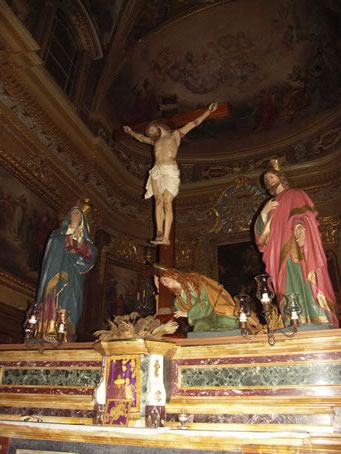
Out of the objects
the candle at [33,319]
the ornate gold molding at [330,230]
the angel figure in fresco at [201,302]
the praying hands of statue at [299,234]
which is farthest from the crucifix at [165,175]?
the ornate gold molding at [330,230]

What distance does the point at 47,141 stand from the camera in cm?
941

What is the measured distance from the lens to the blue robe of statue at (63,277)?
17.5 feet

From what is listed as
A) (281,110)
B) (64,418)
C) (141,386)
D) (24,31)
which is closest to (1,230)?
(24,31)

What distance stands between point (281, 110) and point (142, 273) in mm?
6115

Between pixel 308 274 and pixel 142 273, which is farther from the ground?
pixel 142 273

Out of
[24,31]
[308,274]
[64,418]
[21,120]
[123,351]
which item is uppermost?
[24,31]

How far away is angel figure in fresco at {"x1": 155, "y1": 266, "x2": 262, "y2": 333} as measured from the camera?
4.65 metres

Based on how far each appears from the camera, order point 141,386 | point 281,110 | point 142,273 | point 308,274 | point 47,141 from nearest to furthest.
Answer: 1. point 141,386
2. point 308,274
3. point 47,141
4. point 142,273
5. point 281,110

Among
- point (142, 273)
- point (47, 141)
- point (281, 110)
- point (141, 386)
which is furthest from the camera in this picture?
point (281, 110)

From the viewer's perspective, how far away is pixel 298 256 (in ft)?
14.5

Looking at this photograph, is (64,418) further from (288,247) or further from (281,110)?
(281,110)

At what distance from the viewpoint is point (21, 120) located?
8617 mm

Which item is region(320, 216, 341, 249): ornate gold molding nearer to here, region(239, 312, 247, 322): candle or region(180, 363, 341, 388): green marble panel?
region(239, 312, 247, 322): candle

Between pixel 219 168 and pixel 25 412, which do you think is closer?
pixel 25 412
